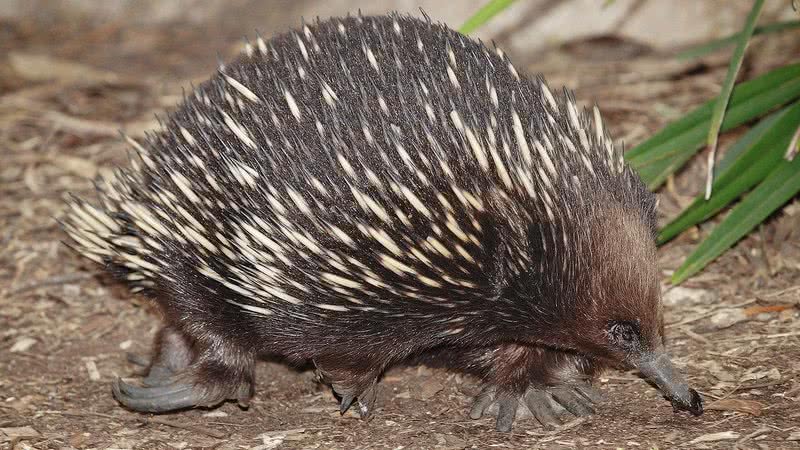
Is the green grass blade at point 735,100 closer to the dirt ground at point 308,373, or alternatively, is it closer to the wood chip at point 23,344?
the dirt ground at point 308,373

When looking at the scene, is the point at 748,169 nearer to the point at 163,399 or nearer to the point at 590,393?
the point at 590,393

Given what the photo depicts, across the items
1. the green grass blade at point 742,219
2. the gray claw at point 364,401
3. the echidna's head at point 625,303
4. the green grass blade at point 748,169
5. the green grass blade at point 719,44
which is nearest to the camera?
the echidna's head at point 625,303

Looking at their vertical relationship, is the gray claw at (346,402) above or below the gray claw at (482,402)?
above

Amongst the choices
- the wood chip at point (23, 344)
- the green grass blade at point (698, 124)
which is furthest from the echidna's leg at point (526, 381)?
the wood chip at point (23, 344)

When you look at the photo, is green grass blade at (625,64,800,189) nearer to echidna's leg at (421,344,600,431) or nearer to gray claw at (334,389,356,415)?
echidna's leg at (421,344,600,431)

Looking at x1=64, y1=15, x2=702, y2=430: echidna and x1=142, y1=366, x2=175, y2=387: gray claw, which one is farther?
x1=142, y1=366, x2=175, y2=387: gray claw

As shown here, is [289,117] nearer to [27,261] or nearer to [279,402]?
[279,402]

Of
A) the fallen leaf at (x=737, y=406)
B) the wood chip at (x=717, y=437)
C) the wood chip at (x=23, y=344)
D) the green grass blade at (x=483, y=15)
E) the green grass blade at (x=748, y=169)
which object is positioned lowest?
the wood chip at (x=717, y=437)

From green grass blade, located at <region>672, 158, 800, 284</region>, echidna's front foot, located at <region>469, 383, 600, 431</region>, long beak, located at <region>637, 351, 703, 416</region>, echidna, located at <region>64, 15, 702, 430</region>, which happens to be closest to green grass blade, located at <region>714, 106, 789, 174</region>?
green grass blade, located at <region>672, 158, 800, 284</region>

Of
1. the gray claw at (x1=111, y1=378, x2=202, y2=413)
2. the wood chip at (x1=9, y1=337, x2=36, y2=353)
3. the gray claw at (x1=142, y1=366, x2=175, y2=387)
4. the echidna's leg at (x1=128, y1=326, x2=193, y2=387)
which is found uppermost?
the wood chip at (x1=9, y1=337, x2=36, y2=353)
